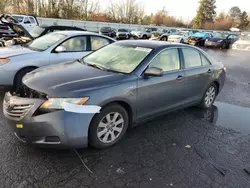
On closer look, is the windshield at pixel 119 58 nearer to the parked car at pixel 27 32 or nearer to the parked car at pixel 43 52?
the parked car at pixel 43 52

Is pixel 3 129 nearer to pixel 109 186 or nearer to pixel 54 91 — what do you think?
pixel 54 91

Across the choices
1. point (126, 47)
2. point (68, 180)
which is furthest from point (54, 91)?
point (126, 47)

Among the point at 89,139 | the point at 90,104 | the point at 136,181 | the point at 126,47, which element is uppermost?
the point at 126,47

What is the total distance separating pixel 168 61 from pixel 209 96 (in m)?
1.78

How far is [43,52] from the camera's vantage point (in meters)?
5.40

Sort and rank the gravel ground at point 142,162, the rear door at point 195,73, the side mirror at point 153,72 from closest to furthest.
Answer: the gravel ground at point 142,162, the side mirror at point 153,72, the rear door at point 195,73

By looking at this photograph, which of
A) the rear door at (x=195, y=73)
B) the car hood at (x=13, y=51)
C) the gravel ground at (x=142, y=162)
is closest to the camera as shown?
the gravel ground at (x=142, y=162)

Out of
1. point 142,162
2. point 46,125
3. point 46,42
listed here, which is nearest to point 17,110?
point 46,125

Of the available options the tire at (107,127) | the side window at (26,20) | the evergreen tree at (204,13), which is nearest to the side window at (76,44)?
the tire at (107,127)

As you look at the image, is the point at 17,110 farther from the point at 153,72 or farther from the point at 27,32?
the point at 27,32

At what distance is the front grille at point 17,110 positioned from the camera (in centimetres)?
278

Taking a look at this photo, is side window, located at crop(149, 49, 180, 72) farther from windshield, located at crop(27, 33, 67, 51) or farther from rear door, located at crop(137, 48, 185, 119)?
windshield, located at crop(27, 33, 67, 51)

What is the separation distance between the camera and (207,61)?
16.1 feet

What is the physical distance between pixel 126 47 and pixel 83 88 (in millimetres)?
1560
